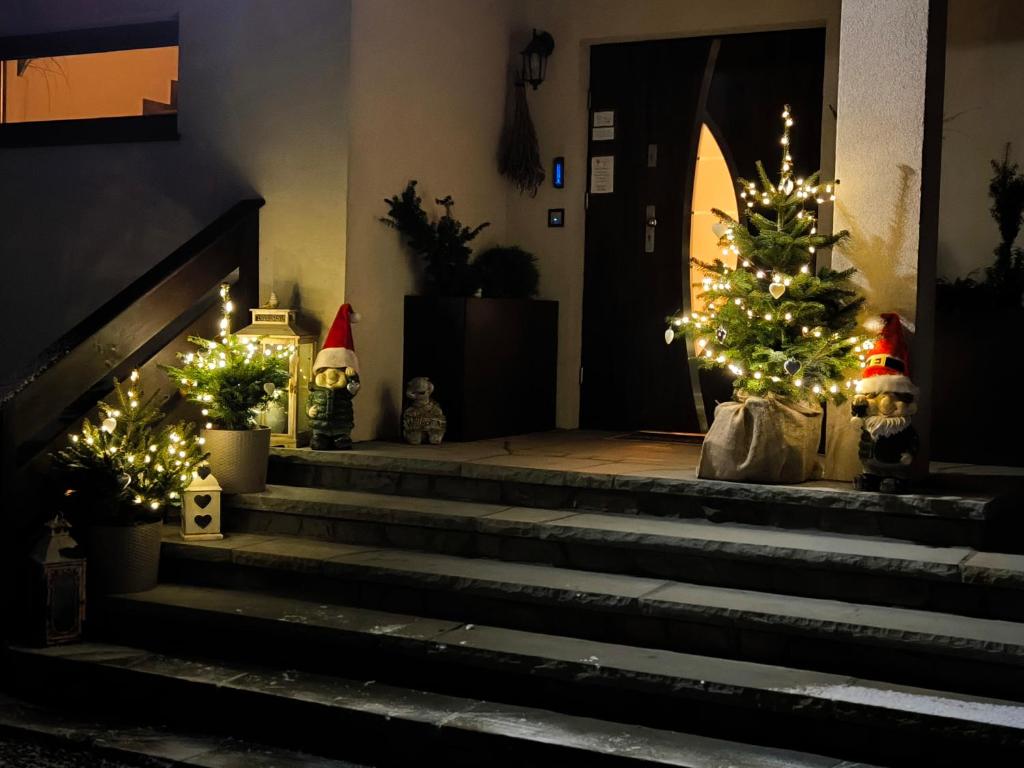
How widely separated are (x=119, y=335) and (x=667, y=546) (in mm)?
2813

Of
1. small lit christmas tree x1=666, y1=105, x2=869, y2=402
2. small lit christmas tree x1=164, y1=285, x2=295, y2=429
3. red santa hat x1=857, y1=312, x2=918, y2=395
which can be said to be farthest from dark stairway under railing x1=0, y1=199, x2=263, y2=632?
red santa hat x1=857, y1=312, x2=918, y2=395

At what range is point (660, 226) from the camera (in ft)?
25.5

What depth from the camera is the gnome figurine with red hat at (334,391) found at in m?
6.32

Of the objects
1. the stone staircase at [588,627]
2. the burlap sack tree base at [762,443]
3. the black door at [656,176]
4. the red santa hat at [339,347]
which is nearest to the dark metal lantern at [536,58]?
the black door at [656,176]

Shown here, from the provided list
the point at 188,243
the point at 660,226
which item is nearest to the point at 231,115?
the point at 188,243

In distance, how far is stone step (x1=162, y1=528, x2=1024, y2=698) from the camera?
4211 mm

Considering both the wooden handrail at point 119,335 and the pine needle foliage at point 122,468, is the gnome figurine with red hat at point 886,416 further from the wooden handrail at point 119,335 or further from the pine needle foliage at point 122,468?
the wooden handrail at point 119,335

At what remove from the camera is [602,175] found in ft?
26.0

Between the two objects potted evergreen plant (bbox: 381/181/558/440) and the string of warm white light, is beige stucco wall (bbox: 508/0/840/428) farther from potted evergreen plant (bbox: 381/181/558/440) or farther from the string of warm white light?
the string of warm white light

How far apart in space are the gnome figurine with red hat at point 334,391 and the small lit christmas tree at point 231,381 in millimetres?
222

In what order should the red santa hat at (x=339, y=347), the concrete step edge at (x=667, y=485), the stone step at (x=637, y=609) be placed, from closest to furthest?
the stone step at (x=637, y=609) → the concrete step edge at (x=667, y=485) → the red santa hat at (x=339, y=347)

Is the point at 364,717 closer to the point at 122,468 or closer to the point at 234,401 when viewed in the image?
the point at 122,468

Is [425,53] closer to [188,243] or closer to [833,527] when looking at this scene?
[188,243]

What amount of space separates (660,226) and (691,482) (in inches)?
108
